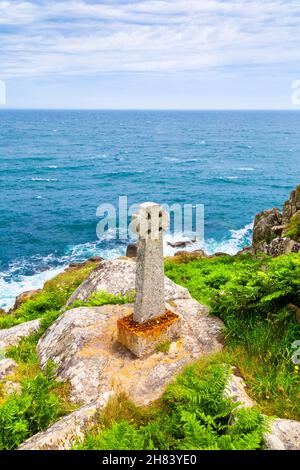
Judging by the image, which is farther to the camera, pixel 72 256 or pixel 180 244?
pixel 180 244

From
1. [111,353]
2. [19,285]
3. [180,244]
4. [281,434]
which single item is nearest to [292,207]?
[180,244]

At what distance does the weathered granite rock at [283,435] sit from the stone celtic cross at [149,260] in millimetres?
4791

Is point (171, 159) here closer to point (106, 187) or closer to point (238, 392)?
point (106, 187)

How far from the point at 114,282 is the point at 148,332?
5.41 meters

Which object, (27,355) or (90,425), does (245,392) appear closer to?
(90,425)

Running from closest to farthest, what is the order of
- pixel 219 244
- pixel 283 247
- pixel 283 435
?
pixel 283 435
pixel 283 247
pixel 219 244

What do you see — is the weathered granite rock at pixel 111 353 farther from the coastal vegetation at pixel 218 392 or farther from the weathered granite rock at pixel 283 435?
the weathered granite rock at pixel 283 435

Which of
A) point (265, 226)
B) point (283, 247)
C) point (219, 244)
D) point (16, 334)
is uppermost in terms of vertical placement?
point (265, 226)

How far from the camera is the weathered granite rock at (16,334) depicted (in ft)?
42.9

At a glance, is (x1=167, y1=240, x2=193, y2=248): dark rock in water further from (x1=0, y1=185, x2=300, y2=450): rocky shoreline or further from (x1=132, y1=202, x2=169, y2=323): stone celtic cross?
(x1=132, y1=202, x2=169, y2=323): stone celtic cross

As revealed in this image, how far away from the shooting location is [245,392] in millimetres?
7980

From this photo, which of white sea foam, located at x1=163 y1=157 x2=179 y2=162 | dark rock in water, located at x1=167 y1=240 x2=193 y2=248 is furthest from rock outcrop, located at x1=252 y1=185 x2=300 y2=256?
white sea foam, located at x1=163 y1=157 x2=179 y2=162

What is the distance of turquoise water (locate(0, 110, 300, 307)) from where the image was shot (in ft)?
147

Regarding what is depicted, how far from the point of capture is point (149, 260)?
10289 mm
